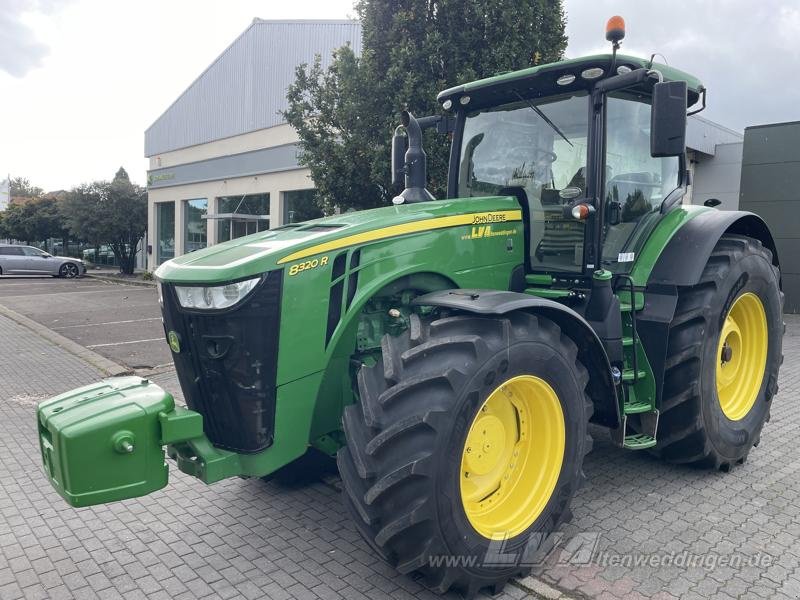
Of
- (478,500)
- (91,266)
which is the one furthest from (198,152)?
(478,500)

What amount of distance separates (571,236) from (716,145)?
14.4m

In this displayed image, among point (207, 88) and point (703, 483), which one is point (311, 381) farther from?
point (207, 88)

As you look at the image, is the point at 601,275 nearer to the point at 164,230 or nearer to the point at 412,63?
the point at 412,63

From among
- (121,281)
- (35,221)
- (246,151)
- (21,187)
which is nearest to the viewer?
(246,151)

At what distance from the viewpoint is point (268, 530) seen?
3686 millimetres

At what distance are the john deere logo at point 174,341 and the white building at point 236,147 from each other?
14634 millimetres

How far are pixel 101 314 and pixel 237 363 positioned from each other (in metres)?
12.5

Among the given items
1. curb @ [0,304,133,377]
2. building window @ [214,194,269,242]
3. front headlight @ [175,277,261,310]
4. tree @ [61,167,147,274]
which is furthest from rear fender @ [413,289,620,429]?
tree @ [61,167,147,274]

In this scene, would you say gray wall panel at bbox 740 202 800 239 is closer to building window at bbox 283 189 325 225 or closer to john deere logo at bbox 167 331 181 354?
building window at bbox 283 189 325 225

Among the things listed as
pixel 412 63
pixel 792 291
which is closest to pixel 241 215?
pixel 412 63

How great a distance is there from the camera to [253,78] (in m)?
20.0

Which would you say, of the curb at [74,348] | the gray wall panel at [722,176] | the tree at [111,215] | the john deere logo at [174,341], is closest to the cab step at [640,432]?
the john deere logo at [174,341]

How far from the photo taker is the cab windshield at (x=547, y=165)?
3.96 meters

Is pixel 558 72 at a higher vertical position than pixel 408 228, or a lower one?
higher
